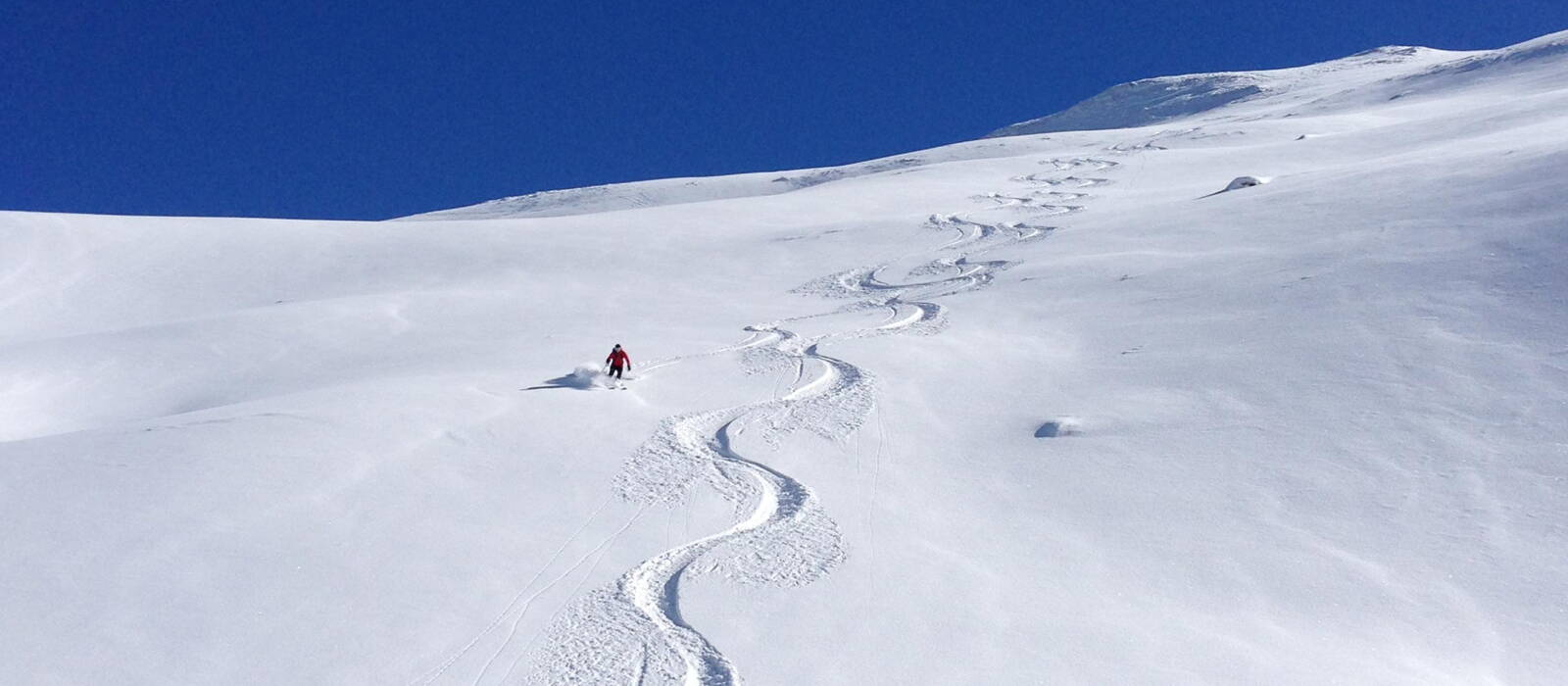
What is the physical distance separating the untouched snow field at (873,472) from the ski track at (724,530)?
4cm

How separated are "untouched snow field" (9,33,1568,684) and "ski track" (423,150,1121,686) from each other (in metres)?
0.04

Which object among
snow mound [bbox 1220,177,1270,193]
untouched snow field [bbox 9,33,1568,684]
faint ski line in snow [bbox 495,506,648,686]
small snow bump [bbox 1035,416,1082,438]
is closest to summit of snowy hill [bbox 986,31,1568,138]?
snow mound [bbox 1220,177,1270,193]

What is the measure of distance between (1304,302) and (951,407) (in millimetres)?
5521

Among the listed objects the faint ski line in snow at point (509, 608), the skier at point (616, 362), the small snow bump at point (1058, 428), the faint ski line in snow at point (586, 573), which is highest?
the skier at point (616, 362)

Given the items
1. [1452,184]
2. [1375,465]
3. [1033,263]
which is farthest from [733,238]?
[1375,465]

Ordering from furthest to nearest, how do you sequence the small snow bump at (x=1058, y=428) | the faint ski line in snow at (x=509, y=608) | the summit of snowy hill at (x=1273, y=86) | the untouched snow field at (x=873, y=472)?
the summit of snowy hill at (x=1273, y=86) → the small snow bump at (x=1058, y=428) → the untouched snow field at (x=873, y=472) → the faint ski line in snow at (x=509, y=608)

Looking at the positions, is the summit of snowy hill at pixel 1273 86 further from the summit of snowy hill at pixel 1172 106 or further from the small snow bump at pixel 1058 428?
the small snow bump at pixel 1058 428

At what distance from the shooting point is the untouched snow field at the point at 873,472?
7.31 meters

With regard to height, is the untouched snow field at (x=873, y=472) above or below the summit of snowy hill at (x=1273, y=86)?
above

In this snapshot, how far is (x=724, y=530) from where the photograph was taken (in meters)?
9.12

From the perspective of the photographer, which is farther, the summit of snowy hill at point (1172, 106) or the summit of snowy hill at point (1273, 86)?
the summit of snowy hill at point (1273, 86)

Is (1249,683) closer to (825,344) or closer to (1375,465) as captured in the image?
(1375,465)

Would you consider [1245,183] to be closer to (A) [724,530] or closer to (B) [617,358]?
(B) [617,358]

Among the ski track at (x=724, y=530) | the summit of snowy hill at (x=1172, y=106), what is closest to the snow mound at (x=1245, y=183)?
the ski track at (x=724, y=530)
